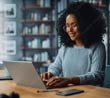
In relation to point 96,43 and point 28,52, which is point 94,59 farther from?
point 28,52

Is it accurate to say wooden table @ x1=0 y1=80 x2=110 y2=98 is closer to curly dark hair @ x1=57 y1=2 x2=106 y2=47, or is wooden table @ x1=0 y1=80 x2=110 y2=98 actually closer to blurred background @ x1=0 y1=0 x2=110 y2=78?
curly dark hair @ x1=57 y1=2 x2=106 y2=47

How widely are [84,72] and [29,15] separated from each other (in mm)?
4462

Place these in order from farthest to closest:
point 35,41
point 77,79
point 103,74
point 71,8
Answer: point 35,41, point 71,8, point 103,74, point 77,79

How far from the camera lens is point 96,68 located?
2.21 m

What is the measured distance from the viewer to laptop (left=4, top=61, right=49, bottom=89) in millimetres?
1790

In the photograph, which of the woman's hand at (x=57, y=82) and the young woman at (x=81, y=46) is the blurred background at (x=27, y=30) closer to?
the young woman at (x=81, y=46)

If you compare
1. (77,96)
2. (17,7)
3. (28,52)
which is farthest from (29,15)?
(77,96)

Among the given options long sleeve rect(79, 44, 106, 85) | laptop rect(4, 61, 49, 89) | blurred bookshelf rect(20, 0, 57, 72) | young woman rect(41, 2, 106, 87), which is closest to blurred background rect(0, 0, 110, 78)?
blurred bookshelf rect(20, 0, 57, 72)

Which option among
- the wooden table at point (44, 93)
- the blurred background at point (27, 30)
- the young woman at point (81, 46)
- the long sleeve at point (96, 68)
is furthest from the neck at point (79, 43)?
the blurred background at point (27, 30)

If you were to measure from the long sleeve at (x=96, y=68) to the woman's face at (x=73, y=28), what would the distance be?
0.22 metres

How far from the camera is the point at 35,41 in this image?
6.54 meters

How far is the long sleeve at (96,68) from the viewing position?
2.12 metres

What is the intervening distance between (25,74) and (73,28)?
28.5 inches

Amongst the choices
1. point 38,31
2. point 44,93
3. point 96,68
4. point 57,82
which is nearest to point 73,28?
point 96,68
